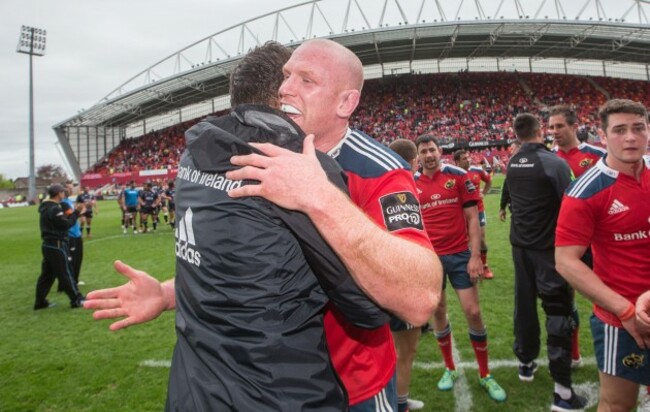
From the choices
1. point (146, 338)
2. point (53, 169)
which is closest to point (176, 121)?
point (146, 338)

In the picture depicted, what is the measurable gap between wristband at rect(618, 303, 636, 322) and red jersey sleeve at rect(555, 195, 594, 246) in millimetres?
469

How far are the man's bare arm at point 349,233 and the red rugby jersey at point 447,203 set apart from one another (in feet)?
12.0

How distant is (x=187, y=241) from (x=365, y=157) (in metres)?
0.86

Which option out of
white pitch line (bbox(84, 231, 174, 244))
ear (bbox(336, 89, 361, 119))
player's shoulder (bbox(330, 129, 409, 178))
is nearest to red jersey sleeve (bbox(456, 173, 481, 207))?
player's shoulder (bbox(330, 129, 409, 178))

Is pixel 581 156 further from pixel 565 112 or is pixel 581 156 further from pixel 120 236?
pixel 120 236

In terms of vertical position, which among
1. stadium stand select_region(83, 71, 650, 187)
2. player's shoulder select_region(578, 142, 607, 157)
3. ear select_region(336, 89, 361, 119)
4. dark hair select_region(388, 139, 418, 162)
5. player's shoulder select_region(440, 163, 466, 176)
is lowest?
player's shoulder select_region(440, 163, 466, 176)

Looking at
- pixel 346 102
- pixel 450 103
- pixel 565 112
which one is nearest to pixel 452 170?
pixel 565 112

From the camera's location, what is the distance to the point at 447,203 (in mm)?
4910

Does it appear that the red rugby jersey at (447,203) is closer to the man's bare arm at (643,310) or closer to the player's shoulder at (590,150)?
the player's shoulder at (590,150)

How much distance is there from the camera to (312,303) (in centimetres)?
132

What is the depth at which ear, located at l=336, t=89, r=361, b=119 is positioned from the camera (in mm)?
1897

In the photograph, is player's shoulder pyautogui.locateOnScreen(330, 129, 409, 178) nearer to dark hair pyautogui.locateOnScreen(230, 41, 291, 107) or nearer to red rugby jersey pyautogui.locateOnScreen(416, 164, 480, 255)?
dark hair pyautogui.locateOnScreen(230, 41, 291, 107)

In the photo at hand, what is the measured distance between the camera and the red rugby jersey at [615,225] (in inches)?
107

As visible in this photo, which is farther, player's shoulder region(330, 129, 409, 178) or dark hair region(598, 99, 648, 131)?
dark hair region(598, 99, 648, 131)
